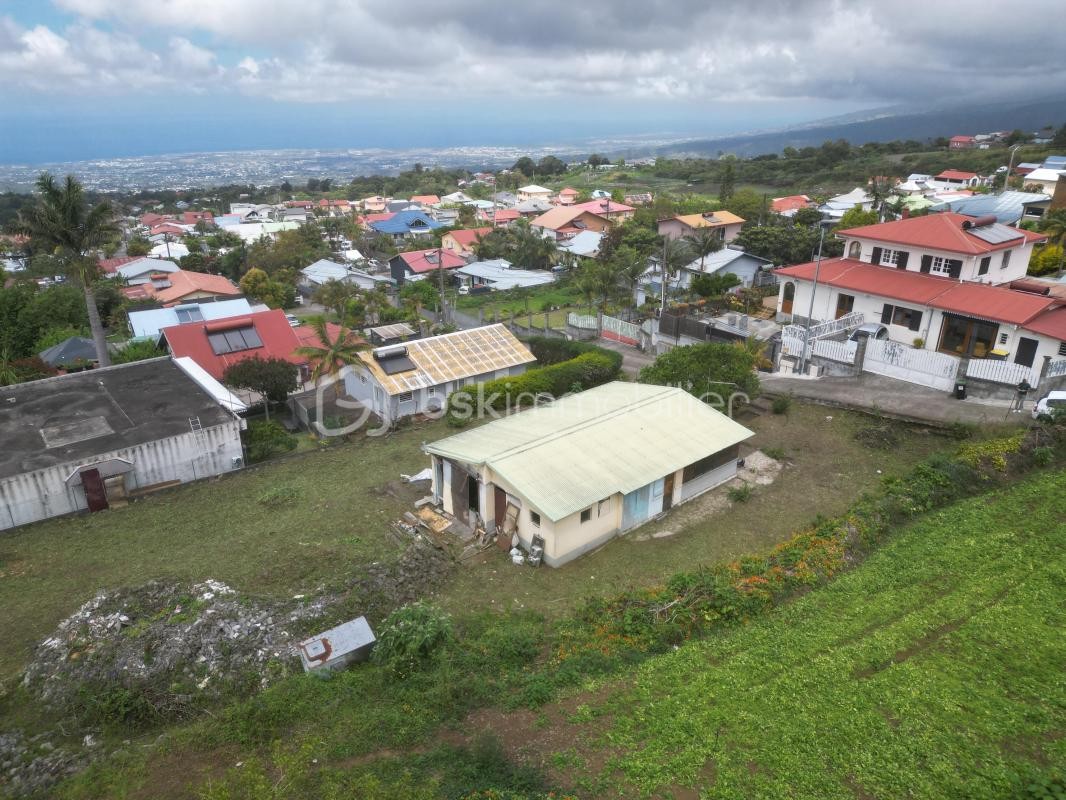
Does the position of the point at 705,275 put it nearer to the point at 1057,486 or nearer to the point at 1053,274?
the point at 1053,274

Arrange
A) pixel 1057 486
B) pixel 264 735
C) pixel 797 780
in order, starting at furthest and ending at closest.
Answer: pixel 1057 486
pixel 264 735
pixel 797 780

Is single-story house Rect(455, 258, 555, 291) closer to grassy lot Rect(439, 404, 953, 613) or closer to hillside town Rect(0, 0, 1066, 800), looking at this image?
hillside town Rect(0, 0, 1066, 800)

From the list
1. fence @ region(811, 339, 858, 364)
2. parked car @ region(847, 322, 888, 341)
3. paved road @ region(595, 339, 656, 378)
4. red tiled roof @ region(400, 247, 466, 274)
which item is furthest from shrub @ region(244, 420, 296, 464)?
red tiled roof @ region(400, 247, 466, 274)

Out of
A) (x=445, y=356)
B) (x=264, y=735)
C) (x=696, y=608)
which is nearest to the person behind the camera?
(x=264, y=735)

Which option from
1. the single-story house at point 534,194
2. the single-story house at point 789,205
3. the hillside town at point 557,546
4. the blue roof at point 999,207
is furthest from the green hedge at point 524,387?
the single-story house at point 534,194

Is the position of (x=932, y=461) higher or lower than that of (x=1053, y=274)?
lower

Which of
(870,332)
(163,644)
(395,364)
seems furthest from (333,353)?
(870,332)

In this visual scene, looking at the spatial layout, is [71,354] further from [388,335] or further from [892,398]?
[892,398]

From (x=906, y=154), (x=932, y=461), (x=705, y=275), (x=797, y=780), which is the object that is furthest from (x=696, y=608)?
(x=906, y=154)
